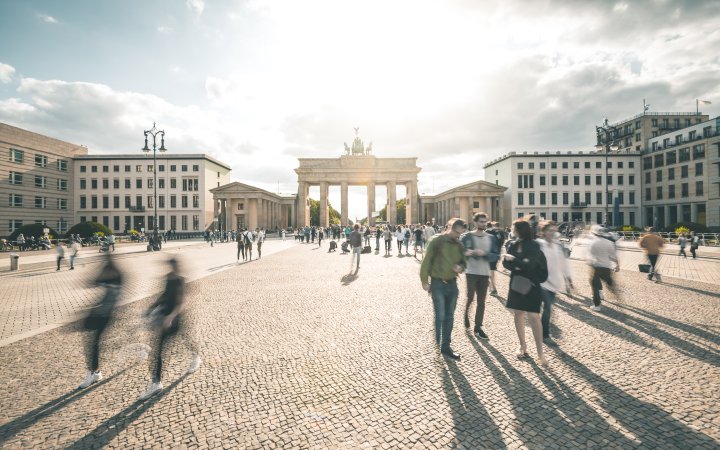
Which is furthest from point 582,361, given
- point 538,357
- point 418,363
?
point 418,363

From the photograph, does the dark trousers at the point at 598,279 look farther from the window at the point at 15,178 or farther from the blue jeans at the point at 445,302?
the window at the point at 15,178

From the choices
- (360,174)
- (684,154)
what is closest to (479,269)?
(360,174)

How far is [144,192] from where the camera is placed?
6231 cm

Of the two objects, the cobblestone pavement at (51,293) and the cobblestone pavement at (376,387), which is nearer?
the cobblestone pavement at (376,387)

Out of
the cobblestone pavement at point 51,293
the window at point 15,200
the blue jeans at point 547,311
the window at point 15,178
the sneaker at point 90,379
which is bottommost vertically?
the cobblestone pavement at point 51,293

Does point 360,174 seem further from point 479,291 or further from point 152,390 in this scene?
point 152,390

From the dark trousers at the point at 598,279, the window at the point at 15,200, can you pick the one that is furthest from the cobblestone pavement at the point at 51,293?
the window at the point at 15,200

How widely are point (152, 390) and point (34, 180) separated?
65.5 metres

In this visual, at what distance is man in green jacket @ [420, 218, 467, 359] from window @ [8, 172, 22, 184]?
2505 inches

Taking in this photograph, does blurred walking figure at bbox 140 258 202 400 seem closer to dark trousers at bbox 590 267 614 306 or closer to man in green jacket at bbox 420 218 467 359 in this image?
man in green jacket at bbox 420 218 467 359

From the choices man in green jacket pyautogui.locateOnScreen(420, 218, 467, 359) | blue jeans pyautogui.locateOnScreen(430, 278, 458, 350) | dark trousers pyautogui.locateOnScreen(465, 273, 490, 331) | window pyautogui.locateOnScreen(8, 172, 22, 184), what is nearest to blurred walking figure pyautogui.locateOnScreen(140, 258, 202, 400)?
man in green jacket pyautogui.locateOnScreen(420, 218, 467, 359)

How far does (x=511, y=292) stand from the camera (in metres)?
4.67

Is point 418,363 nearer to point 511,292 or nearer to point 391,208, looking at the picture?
point 511,292

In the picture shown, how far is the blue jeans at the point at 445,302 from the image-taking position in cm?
489
